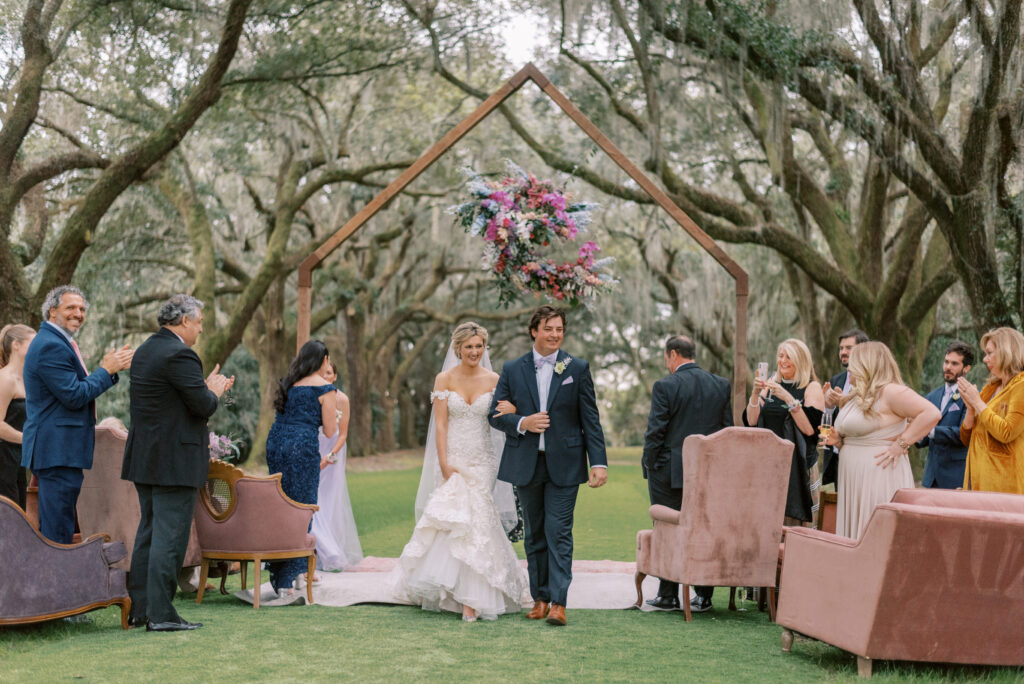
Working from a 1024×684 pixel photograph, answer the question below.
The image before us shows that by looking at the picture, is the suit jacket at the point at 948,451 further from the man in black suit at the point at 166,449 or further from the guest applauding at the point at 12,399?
the guest applauding at the point at 12,399

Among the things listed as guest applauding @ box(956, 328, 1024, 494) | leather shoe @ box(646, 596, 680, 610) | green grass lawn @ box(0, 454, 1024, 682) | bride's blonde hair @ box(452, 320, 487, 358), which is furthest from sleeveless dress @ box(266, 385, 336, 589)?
guest applauding @ box(956, 328, 1024, 494)

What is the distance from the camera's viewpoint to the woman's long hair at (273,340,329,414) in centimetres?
660

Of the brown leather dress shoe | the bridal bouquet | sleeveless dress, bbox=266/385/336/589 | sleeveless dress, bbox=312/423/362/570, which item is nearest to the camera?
the brown leather dress shoe

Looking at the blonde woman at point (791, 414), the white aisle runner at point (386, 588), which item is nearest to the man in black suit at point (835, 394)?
the blonde woman at point (791, 414)

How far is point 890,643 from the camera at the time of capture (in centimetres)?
431

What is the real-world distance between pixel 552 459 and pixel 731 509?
1.05 meters

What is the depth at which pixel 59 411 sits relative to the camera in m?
5.41

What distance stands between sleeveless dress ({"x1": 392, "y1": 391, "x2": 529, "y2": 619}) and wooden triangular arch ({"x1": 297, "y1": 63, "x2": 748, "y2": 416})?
2338 mm

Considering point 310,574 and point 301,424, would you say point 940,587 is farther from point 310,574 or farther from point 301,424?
point 301,424

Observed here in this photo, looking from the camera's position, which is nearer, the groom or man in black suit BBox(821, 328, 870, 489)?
the groom

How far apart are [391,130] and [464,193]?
1701mm

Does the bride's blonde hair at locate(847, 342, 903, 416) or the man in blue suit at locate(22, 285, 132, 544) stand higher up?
the bride's blonde hair at locate(847, 342, 903, 416)

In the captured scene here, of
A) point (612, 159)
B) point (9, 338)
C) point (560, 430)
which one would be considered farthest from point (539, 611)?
point (612, 159)

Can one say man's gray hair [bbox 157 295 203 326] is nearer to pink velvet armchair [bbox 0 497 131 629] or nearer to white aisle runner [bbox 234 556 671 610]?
pink velvet armchair [bbox 0 497 131 629]
